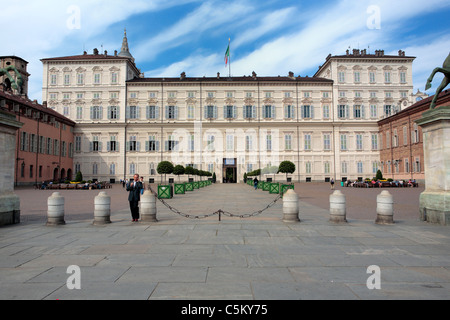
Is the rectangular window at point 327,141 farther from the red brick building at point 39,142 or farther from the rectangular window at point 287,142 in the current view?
the red brick building at point 39,142

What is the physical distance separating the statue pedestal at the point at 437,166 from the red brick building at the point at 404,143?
3141 cm

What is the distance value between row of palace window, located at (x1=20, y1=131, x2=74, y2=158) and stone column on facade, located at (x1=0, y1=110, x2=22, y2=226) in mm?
32976

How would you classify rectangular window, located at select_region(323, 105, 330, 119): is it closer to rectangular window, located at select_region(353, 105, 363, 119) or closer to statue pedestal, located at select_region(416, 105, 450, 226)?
rectangular window, located at select_region(353, 105, 363, 119)

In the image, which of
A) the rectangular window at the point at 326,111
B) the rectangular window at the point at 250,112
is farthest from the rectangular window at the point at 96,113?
the rectangular window at the point at 326,111

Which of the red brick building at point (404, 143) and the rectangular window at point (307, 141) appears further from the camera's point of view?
the rectangular window at point (307, 141)

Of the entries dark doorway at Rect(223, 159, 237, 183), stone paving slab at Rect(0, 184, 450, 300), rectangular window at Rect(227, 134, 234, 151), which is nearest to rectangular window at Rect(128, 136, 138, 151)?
dark doorway at Rect(223, 159, 237, 183)

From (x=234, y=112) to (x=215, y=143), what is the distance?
6269mm

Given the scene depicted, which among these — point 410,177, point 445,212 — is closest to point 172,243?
point 445,212

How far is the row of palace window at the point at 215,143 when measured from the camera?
52281 millimetres

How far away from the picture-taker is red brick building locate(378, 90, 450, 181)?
38938 millimetres

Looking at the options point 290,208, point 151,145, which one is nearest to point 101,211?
point 290,208

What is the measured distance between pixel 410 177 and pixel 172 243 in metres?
42.9

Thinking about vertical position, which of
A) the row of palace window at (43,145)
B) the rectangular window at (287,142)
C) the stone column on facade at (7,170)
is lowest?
the stone column on facade at (7,170)
